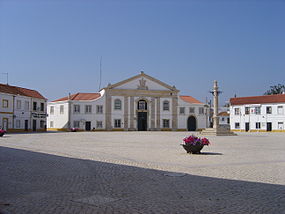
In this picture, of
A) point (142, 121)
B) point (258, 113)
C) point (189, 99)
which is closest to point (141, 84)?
point (142, 121)

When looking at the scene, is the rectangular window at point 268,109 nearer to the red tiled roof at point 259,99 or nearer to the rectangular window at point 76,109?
the red tiled roof at point 259,99

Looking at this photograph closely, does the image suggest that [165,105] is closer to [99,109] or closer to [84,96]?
[99,109]

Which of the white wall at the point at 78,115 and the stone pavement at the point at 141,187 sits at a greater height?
the white wall at the point at 78,115

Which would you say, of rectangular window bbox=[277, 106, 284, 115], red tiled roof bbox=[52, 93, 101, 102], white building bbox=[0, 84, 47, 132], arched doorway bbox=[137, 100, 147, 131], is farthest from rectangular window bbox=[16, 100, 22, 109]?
rectangular window bbox=[277, 106, 284, 115]

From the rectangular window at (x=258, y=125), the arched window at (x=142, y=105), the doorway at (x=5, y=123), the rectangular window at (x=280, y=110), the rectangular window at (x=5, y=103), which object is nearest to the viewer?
the doorway at (x=5, y=123)

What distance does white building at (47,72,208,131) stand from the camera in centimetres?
5616

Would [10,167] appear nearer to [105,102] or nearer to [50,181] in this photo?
[50,181]

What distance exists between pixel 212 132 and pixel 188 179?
97.5 ft

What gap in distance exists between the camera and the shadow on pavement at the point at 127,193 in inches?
215

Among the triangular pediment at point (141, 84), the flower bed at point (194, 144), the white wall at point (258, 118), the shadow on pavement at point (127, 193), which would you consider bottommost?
the shadow on pavement at point (127, 193)

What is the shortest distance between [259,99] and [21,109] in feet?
146

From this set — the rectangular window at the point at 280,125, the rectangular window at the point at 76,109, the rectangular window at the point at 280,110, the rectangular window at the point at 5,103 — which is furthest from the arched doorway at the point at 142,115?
the rectangular window at the point at 280,125

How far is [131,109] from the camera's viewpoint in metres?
59.0

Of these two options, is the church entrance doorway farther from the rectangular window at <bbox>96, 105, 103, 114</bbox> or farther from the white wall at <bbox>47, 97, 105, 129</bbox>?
the rectangular window at <bbox>96, 105, 103, 114</bbox>
